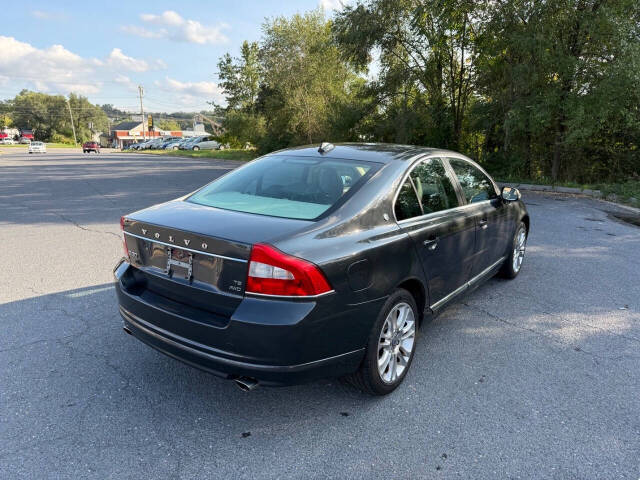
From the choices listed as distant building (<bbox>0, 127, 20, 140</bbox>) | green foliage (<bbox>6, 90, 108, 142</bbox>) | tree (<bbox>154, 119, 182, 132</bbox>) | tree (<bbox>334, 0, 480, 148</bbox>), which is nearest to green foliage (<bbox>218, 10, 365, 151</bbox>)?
tree (<bbox>334, 0, 480, 148</bbox>)

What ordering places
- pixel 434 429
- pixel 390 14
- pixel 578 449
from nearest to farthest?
pixel 578 449
pixel 434 429
pixel 390 14

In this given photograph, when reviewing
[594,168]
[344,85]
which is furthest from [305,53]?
[594,168]

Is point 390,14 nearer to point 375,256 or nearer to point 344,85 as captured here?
point 344,85

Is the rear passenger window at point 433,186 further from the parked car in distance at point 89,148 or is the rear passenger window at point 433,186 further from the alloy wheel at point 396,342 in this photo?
the parked car in distance at point 89,148

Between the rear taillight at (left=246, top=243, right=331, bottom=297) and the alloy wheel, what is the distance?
73cm

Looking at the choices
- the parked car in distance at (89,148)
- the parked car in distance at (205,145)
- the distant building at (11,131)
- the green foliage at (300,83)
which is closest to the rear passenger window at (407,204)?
the green foliage at (300,83)

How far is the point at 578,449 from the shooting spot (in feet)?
8.04

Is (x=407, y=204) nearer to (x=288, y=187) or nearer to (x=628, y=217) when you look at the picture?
(x=288, y=187)

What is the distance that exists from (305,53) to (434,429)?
26728 mm

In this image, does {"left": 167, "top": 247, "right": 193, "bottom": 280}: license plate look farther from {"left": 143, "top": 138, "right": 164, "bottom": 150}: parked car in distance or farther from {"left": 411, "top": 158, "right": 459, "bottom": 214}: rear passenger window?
{"left": 143, "top": 138, "right": 164, "bottom": 150}: parked car in distance

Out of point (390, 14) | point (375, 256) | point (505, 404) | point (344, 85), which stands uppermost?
point (390, 14)

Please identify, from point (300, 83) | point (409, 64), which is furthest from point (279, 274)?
point (300, 83)

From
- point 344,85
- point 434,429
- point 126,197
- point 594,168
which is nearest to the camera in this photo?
point 434,429

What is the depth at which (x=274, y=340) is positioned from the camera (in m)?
2.28
